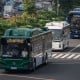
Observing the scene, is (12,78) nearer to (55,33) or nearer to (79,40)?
(55,33)

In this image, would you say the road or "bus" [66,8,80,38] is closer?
the road

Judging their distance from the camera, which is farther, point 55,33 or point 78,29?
point 78,29

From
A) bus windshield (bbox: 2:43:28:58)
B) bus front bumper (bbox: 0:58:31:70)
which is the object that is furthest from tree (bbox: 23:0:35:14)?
bus front bumper (bbox: 0:58:31:70)

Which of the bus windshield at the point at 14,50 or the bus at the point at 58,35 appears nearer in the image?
the bus windshield at the point at 14,50

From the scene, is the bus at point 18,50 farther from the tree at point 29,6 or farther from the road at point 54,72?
the tree at point 29,6

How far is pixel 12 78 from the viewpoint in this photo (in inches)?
1282

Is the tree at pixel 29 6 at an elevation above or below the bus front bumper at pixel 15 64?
above

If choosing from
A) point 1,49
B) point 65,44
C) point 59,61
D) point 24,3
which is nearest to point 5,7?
point 24,3

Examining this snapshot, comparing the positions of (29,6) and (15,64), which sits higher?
(29,6)

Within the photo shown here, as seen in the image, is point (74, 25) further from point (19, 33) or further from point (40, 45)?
point (19, 33)

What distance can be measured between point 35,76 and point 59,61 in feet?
30.4

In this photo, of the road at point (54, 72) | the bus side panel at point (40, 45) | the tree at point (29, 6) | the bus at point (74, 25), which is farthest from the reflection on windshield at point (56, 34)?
the tree at point (29, 6)

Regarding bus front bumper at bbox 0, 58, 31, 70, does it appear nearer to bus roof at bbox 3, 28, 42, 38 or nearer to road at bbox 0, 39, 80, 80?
road at bbox 0, 39, 80, 80

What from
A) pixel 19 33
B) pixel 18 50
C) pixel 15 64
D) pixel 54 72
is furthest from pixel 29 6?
pixel 15 64
